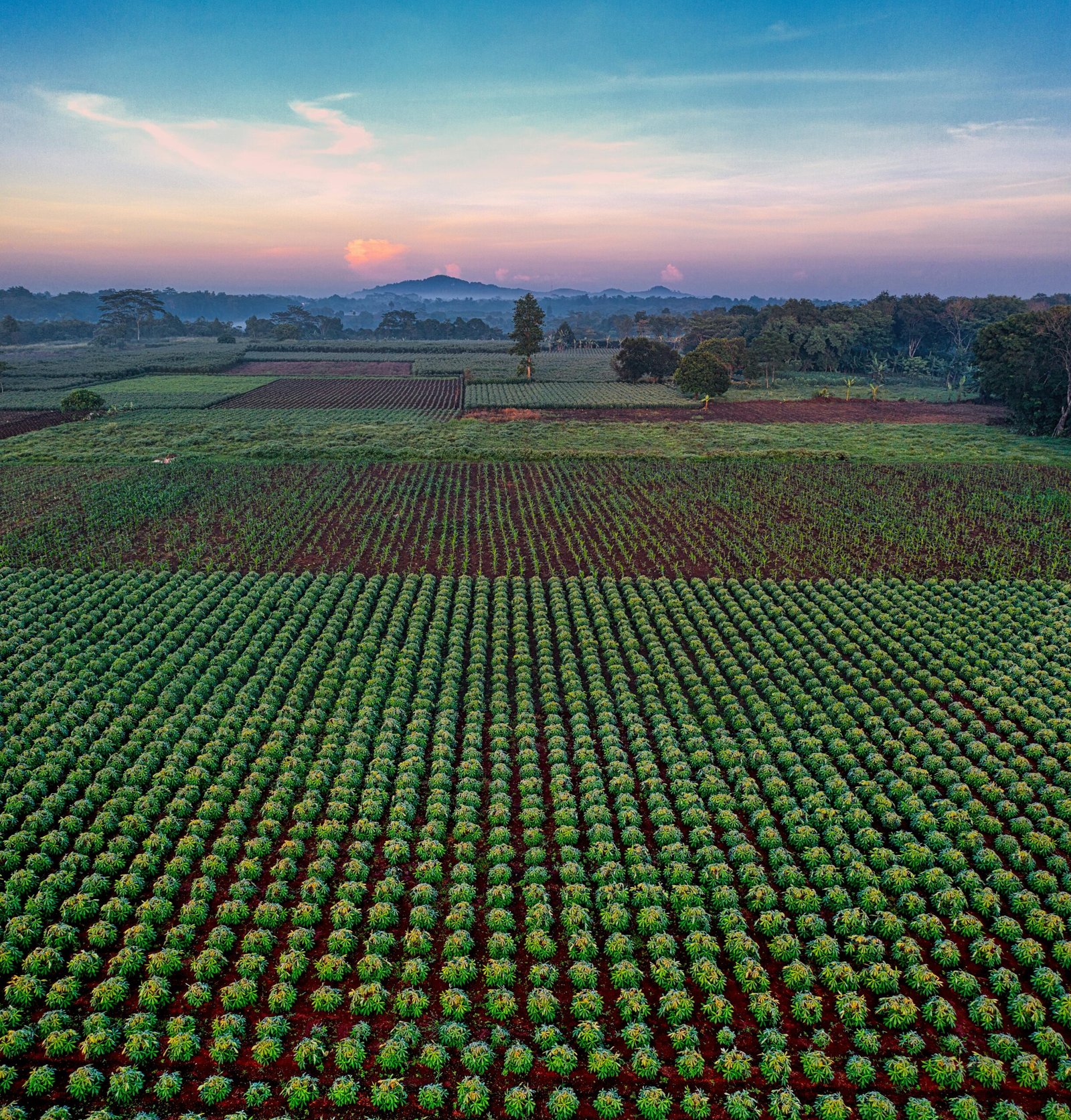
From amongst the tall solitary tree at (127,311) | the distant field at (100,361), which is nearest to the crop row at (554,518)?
the distant field at (100,361)

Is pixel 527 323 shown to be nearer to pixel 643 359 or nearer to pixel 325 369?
pixel 643 359

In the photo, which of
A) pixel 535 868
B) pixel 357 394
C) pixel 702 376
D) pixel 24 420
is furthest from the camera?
pixel 357 394

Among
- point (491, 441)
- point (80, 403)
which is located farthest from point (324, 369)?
point (491, 441)

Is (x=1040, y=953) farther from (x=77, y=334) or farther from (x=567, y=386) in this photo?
(x=77, y=334)

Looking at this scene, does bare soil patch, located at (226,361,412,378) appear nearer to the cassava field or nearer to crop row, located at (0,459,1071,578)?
crop row, located at (0,459,1071,578)

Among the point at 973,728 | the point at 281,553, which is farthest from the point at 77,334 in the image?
the point at 973,728
